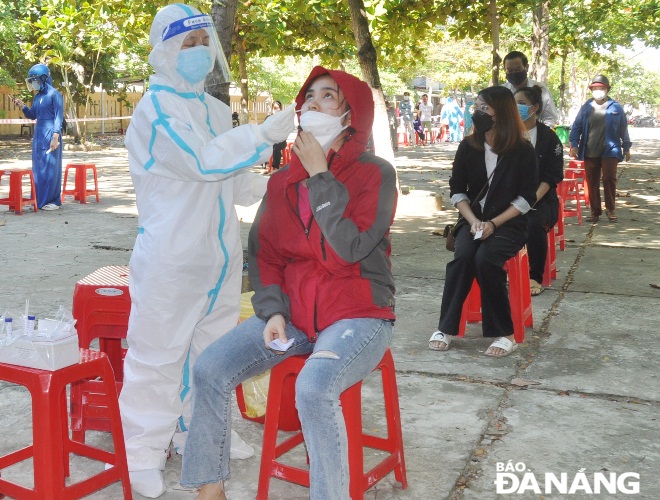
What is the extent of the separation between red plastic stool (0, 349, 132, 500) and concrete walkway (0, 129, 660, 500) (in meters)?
0.29

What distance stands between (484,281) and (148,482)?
2.60 m

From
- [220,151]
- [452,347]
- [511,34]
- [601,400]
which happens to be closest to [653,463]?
[601,400]

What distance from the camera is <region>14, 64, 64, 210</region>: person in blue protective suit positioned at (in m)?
11.8

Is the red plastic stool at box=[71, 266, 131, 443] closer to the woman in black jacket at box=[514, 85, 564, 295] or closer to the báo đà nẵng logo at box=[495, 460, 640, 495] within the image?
the báo đà nẵng logo at box=[495, 460, 640, 495]

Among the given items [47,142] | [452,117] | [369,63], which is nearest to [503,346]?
[369,63]

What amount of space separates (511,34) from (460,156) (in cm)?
2313

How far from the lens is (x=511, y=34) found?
2742 centimetres

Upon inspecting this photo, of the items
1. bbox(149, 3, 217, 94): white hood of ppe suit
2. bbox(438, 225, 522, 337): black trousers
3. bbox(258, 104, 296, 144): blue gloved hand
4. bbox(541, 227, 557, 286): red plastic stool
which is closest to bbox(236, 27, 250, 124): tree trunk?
bbox(541, 227, 557, 286): red plastic stool

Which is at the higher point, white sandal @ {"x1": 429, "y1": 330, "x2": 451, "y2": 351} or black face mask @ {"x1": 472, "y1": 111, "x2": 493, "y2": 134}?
black face mask @ {"x1": 472, "y1": 111, "x2": 493, "y2": 134}

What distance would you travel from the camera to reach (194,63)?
3.47m

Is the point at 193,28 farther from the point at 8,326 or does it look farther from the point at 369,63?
the point at 369,63

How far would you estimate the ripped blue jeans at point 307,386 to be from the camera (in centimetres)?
293

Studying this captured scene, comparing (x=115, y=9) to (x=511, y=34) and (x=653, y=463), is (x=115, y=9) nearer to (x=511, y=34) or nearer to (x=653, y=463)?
(x=653, y=463)

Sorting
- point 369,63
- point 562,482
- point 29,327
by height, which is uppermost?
point 369,63
